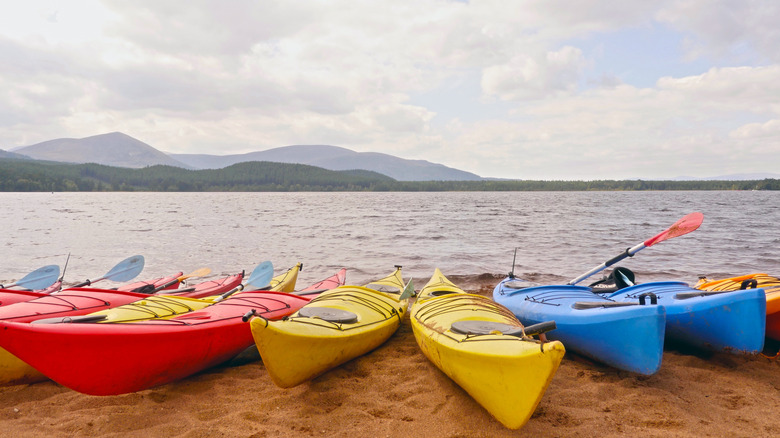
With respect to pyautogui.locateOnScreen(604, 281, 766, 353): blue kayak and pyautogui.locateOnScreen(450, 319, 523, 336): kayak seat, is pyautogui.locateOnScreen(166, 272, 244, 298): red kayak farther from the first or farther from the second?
pyautogui.locateOnScreen(604, 281, 766, 353): blue kayak

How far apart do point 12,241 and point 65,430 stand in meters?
19.3

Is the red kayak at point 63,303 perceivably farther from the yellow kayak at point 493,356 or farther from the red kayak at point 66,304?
the yellow kayak at point 493,356

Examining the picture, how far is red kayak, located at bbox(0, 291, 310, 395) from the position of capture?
3141mm

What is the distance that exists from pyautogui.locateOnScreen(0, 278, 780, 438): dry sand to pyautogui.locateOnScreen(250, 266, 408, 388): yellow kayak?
26cm

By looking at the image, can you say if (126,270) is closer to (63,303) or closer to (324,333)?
(63,303)

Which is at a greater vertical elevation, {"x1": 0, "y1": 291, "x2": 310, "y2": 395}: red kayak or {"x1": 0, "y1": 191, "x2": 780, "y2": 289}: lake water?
{"x1": 0, "y1": 291, "x2": 310, "y2": 395}: red kayak

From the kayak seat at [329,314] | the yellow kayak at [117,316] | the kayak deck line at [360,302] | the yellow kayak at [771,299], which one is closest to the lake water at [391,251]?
the kayak deck line at [360,302]

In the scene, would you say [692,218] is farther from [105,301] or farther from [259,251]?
[259,251]

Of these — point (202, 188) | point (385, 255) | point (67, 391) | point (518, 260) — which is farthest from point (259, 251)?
point (202, 188)

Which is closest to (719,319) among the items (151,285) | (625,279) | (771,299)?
(771,299)

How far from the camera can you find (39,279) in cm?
691

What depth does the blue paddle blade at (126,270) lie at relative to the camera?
780cm

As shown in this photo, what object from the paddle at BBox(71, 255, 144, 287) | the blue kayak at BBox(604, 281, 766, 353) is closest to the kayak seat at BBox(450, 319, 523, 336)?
the blue kayak at BBox(604, 281, 766, 353)

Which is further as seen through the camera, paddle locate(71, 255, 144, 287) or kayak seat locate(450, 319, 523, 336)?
paddle locate(71, 255, 144, 287)
